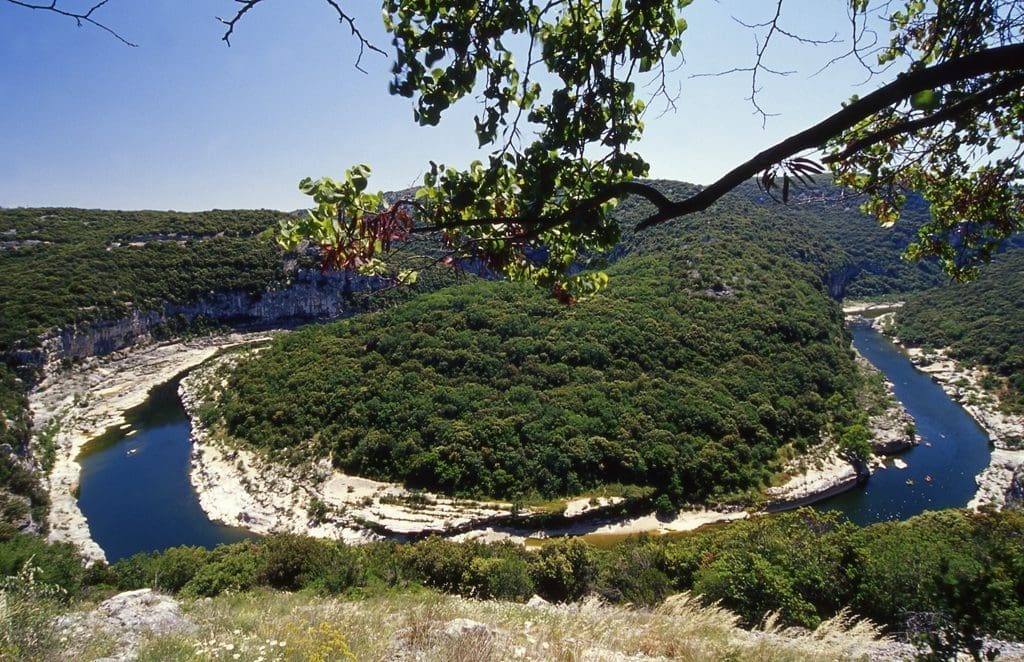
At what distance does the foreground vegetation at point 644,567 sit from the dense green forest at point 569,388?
292 inches

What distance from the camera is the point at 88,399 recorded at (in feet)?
123

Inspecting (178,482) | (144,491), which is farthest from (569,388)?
(144,491)

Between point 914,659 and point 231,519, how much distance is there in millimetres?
25447

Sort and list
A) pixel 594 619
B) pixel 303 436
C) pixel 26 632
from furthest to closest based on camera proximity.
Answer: pixel 303 436 < pixel 594 619 < pixel 26 632

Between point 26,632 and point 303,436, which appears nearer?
point 26,632

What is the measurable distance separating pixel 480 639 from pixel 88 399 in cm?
4578

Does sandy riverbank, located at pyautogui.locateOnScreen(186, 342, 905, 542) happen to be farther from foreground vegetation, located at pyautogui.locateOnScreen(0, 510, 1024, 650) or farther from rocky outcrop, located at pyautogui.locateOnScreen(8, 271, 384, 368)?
rocky outcrop, located at pyautogui.locateOnScreen(8, 271, 384, 368)

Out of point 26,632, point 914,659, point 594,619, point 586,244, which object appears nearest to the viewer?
point 586,244

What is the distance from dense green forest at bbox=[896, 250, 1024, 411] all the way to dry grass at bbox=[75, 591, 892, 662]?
4370 centimetres

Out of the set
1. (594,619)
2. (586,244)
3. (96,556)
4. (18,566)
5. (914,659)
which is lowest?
(96,556)

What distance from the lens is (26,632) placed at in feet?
11.1

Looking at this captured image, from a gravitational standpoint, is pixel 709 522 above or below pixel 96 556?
above

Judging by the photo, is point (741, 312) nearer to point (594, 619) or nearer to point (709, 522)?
point (709, 522)

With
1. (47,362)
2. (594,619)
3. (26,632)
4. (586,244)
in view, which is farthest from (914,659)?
(47,362)
